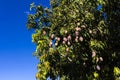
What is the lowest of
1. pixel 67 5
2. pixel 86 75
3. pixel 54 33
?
pixel 86 75

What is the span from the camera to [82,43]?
19.1m

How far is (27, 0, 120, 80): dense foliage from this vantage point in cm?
1861

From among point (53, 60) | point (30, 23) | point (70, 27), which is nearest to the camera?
point (70, 27)

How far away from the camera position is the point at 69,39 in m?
18.8

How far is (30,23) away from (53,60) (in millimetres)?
3396

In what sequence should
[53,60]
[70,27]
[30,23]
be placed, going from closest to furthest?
[70,27] < [53,60] < [30,23]

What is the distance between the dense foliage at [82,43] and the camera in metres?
18.6

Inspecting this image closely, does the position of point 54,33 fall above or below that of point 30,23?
below

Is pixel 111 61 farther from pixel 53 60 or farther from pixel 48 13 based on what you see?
pixel 48 13

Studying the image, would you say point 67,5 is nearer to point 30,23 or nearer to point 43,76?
point 30,23

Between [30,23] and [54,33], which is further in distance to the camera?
[30,23]

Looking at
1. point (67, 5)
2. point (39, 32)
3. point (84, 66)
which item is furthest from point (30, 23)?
point (84, 66)

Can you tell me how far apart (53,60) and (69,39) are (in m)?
1.93

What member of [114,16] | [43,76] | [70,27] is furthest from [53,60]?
[114,16]
